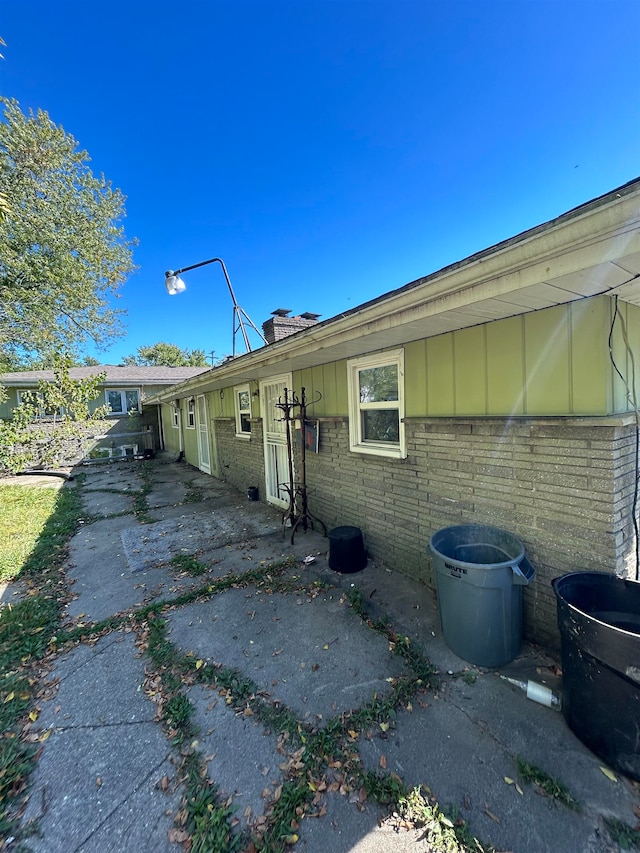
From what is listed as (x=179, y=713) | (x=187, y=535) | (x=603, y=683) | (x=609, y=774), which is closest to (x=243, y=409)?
(x=187, y=535)

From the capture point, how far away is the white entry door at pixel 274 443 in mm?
6562

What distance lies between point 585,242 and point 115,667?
4168mm

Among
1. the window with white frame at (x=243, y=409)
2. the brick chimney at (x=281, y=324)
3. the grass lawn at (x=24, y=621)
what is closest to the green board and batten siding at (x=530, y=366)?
the grass lawn at (x=24, y=621)

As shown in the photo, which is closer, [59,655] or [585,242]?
[585,242]

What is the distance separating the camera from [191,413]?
40.3 feet

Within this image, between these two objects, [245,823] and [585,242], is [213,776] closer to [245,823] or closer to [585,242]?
[245,823]

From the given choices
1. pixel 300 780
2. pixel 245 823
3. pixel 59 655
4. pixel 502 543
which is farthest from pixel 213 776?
pixel 502 543

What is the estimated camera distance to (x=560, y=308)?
242 cm

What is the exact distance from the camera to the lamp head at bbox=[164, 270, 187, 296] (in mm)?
8622

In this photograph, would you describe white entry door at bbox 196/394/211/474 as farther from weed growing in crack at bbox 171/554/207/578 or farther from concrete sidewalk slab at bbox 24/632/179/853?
concrete sidewalk slab at bbox 24/632/179/853

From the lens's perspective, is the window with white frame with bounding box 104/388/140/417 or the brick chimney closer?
the brick chimney

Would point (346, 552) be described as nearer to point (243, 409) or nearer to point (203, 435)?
point (243, 409)

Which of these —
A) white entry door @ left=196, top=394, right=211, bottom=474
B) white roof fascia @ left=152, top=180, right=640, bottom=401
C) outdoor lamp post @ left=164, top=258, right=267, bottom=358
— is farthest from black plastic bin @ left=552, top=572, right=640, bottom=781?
white entry door @ left=196, top=394, right=211, bottom=474

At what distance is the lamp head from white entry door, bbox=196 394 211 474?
342 cm
